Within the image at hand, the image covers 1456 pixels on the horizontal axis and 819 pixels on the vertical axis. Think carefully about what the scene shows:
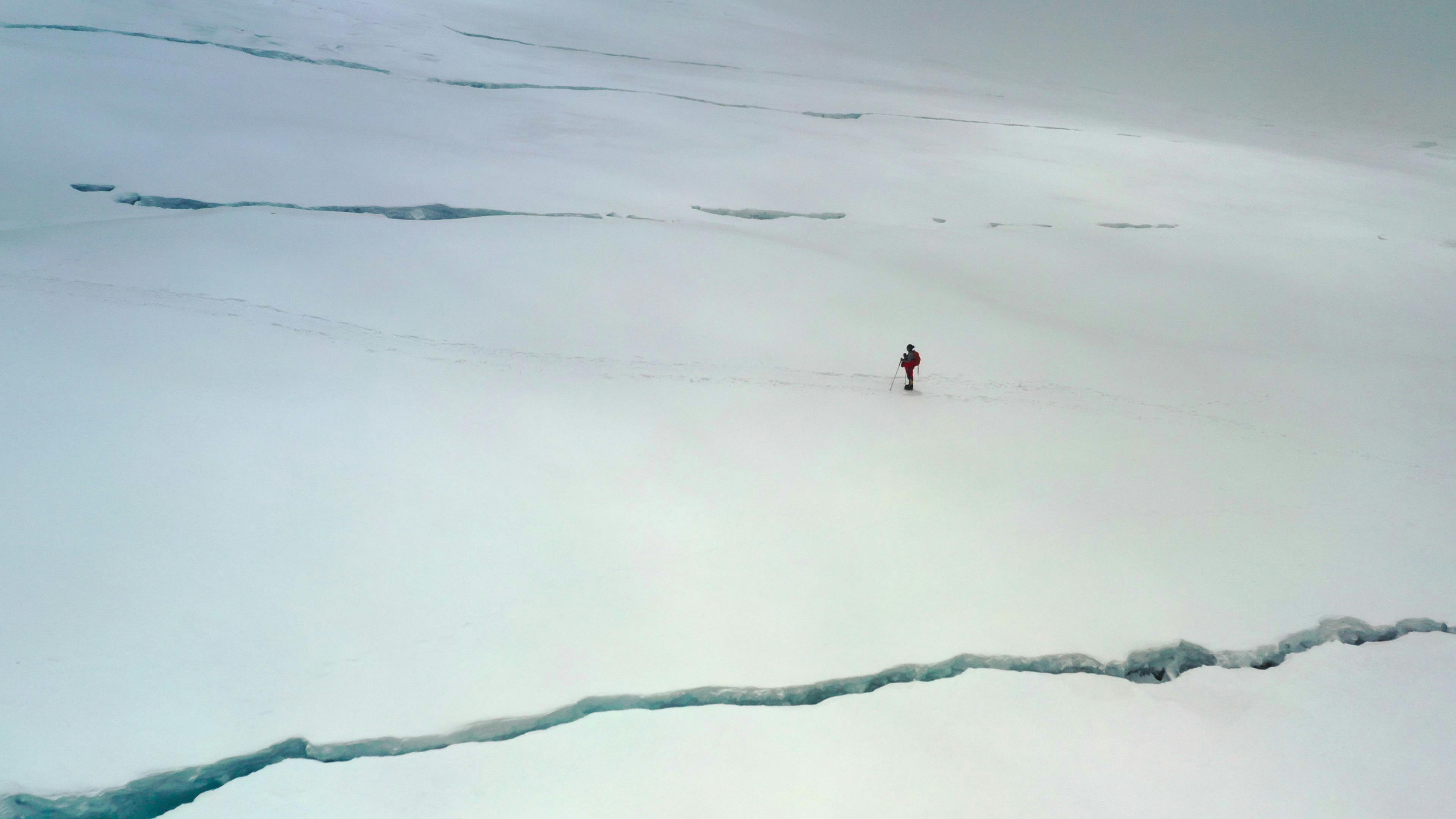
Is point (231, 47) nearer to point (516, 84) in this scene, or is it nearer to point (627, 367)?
point (516, 84)

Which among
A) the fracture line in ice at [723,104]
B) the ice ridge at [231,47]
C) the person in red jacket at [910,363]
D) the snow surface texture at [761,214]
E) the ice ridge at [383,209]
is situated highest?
the fracture line in ice at [723,104]

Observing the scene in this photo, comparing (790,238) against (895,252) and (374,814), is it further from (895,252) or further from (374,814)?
(374,814)

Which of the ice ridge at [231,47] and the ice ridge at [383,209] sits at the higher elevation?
the ice ridge at [231,47]

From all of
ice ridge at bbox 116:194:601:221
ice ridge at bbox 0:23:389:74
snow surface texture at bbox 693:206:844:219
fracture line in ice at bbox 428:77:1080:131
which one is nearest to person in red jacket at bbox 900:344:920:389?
snow surface texture at bbox 693:206:844:219

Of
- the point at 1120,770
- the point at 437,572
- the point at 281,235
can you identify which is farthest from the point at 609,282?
the point at 1120,770

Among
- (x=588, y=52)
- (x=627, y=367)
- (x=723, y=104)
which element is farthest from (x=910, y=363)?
(x=588, y=52)

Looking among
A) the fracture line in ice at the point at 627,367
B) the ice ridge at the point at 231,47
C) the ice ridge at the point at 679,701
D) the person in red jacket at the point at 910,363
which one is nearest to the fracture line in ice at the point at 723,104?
the ice ridge at the point at 231,47

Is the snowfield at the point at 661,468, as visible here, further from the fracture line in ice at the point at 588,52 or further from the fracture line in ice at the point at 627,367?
the fracture line in ice at the point at 588,52
